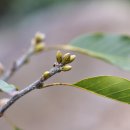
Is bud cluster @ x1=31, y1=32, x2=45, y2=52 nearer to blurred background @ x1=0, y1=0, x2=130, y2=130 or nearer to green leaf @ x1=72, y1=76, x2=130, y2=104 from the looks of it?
green leaf @ x1=72, y1=76, x2=130, y2=104

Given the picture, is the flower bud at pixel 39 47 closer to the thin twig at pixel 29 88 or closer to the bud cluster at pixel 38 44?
the bud cluster at pixel 38 44

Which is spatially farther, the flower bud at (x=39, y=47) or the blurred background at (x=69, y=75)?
the blurred background at (x=69, y=75)

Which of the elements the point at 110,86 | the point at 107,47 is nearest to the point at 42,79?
the point at 110,86

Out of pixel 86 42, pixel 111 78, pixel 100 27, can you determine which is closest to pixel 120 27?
pixel 100 27

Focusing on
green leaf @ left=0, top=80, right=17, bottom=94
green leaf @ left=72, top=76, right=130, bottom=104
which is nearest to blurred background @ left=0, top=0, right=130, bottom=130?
green leaf @ left=72, top=76, right=130, bottom=104

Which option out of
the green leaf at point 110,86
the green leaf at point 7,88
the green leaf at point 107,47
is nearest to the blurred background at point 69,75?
the green leaf at point 107,47

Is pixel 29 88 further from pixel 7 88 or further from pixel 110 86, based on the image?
pixel 110 86
